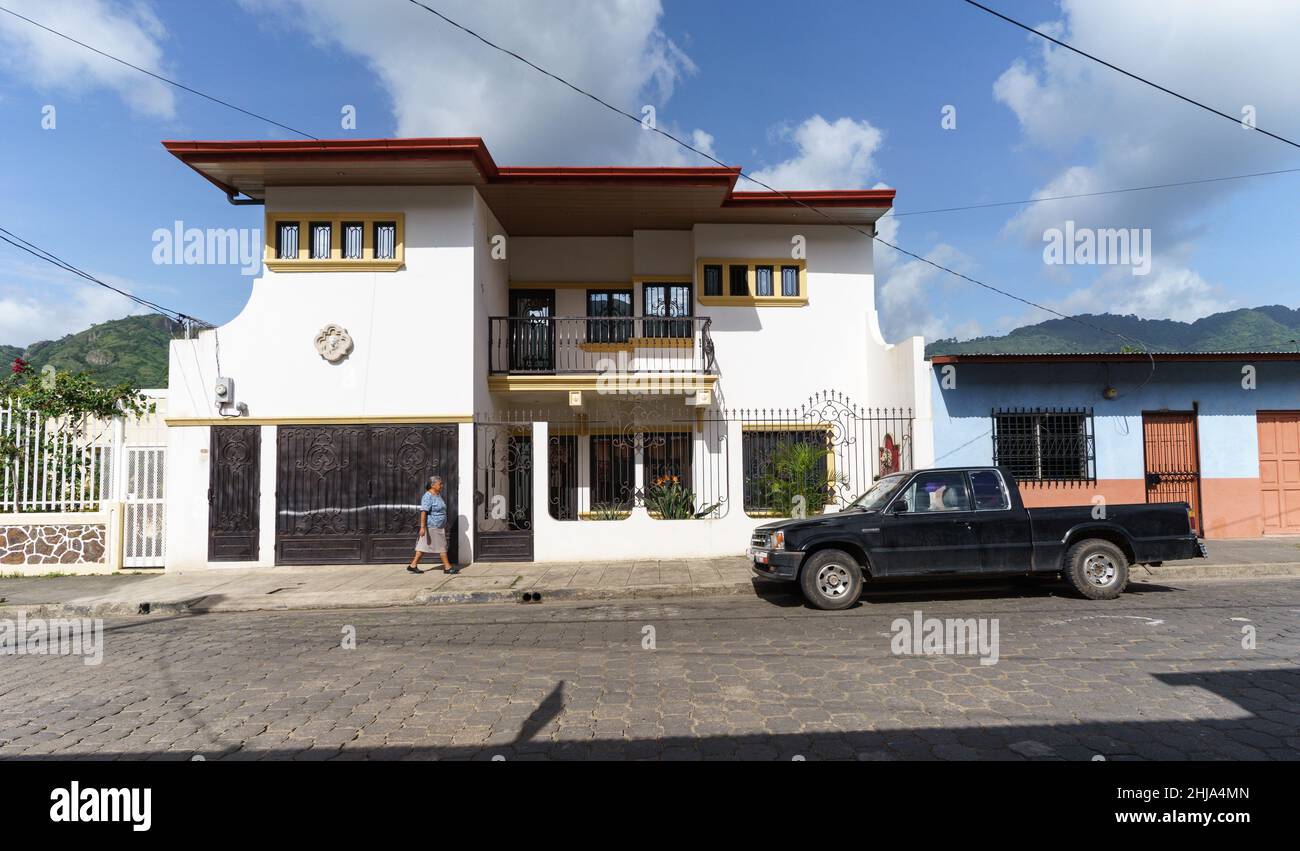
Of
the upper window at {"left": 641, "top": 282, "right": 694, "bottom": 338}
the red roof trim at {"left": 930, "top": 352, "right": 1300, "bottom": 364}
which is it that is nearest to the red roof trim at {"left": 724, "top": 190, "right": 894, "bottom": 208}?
the upper window at {"left": 641, "top": 282, "right": 694, "bottom": 338}

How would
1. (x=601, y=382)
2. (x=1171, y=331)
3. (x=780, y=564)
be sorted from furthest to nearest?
(x=1171, y=331)
(x=601, y=382)
(x=780, y=564)

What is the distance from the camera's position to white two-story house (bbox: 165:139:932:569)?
11906 millimetres

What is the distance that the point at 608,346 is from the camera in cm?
1518

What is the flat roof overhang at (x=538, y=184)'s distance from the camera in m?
11.6

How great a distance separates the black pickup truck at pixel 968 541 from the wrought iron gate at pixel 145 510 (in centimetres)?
1089

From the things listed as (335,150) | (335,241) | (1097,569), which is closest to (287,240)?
(335,241)

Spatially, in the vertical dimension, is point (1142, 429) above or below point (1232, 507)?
above

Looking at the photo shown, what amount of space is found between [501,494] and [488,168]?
20.9 ft

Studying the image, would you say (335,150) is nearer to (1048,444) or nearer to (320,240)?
(320,240)

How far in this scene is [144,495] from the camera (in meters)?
11.9

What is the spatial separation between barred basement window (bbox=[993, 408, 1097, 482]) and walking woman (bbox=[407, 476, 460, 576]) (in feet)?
33.4

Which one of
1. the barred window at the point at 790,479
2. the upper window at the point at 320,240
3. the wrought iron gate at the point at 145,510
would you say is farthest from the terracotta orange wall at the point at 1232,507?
the wrought iron gate at the point at 145,510
